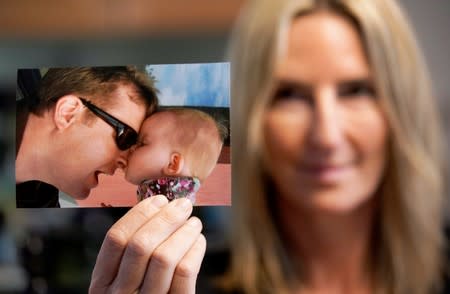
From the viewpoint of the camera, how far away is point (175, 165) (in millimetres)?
325

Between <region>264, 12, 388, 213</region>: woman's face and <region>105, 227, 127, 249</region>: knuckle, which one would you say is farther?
<region>264, 12, 388, 213</region>: woman's face

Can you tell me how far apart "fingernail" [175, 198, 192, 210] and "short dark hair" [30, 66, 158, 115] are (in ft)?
0.21

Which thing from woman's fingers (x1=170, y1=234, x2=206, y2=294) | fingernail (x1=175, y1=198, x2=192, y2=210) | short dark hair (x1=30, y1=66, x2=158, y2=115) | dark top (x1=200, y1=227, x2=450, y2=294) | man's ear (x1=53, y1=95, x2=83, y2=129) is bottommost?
dark top (x1=200, y1=227, x2=450, y2=294)

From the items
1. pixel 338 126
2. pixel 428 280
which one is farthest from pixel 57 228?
pixel 428 280

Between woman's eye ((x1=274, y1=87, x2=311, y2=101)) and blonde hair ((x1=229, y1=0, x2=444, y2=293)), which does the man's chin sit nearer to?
blonde hair ((x1=229, y1=0, x2=444, y2=293))

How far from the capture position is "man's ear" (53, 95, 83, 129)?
330mm

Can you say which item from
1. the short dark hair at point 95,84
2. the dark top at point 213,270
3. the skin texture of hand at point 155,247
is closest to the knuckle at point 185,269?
the skin texture of hand at point 155,247

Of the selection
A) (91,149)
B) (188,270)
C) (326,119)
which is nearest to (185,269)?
(188,270)

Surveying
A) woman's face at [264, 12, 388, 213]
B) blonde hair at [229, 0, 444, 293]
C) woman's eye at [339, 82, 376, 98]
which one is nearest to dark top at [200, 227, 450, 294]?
blonde hair at [229, 0, 444, 293]

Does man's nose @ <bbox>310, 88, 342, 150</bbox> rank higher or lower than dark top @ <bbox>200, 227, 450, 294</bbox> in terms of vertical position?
higher

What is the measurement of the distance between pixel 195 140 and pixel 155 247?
0.25ft

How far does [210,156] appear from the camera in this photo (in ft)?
1.06

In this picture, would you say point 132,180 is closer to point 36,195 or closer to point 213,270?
point 36,195

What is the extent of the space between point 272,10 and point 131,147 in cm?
35
